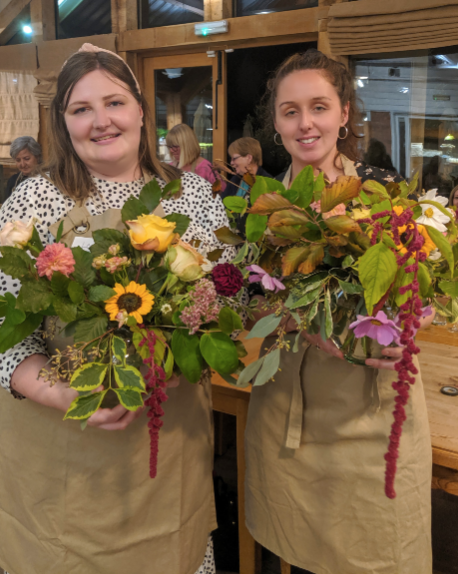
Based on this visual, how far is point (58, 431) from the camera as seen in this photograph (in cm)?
97

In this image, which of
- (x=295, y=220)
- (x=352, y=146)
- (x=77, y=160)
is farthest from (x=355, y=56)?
(x=295, y=220)

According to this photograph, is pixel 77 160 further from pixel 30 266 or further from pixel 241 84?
pixel 241 84

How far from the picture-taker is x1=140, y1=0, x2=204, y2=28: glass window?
4387 mm

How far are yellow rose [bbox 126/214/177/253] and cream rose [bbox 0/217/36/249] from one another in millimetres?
165

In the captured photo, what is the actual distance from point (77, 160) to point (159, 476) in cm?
68

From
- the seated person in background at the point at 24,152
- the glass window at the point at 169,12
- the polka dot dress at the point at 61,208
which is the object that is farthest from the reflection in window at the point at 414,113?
the polka dot dress at the point at 61,208

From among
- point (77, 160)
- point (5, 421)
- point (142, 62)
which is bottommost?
point (5, 421)

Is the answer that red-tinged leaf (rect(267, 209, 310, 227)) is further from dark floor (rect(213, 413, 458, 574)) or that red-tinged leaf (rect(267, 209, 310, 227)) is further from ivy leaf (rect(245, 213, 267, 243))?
dark floor (rect(213, 413, 458, 574))

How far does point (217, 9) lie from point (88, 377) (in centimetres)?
431

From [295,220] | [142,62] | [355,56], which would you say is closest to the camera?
[295,220]

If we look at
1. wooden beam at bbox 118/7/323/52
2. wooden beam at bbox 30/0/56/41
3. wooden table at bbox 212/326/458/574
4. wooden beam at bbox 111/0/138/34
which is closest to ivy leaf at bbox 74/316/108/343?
wooden table at bbox 212/326/458/574

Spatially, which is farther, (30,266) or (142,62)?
(142,62)

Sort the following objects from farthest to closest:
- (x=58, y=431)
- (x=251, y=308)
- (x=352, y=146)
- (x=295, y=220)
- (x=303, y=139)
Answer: (x=352, y=146), (x=303, y=139), (x=58, y=431), (x=251, y=308), (x=295, y=220)

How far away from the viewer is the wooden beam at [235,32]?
379 centimetres
